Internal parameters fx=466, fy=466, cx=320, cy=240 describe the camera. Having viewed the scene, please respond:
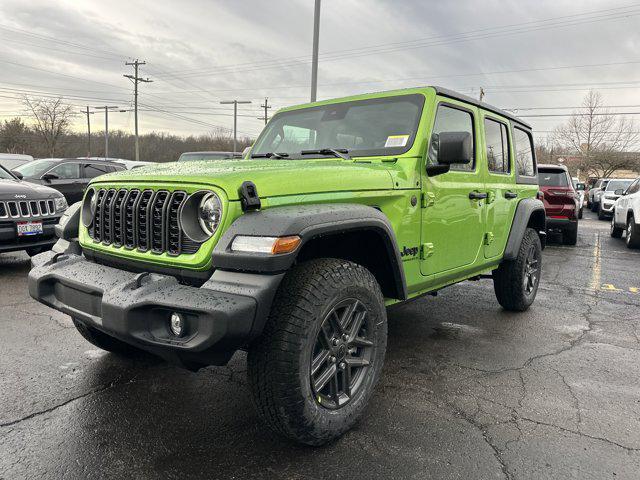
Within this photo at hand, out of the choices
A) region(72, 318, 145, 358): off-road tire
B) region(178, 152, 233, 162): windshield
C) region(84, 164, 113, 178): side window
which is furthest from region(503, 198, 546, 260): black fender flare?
region(84, 164, 113, 178): side window

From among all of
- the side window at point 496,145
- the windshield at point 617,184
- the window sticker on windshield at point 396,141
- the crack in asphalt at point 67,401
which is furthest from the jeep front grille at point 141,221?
the windshield at point 617,184

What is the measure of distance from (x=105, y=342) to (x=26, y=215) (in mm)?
3549

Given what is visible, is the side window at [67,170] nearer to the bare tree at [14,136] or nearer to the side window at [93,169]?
the side window at [93,169]

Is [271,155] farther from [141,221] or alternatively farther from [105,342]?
[105,342]

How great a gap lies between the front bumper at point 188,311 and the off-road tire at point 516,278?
3341mm

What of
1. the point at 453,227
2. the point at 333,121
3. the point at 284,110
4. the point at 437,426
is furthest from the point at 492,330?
the point at 284,110

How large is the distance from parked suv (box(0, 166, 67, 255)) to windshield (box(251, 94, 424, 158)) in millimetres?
3622

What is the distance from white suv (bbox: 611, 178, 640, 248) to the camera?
9.70m

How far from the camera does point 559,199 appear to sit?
33.4ft

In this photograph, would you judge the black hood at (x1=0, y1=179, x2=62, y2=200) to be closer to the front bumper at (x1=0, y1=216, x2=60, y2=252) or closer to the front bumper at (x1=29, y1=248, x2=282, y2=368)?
the front bumper at (x1=0, y1=216, x2=60, y2=252)

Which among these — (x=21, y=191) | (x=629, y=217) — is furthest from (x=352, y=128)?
(x=629, y=217)

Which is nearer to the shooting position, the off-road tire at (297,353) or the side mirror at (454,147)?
the off-road tire at (297,353)

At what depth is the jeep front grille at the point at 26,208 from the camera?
571 centimetres

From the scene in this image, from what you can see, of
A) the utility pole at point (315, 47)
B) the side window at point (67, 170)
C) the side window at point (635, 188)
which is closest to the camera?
the side window at point (67, 170)
